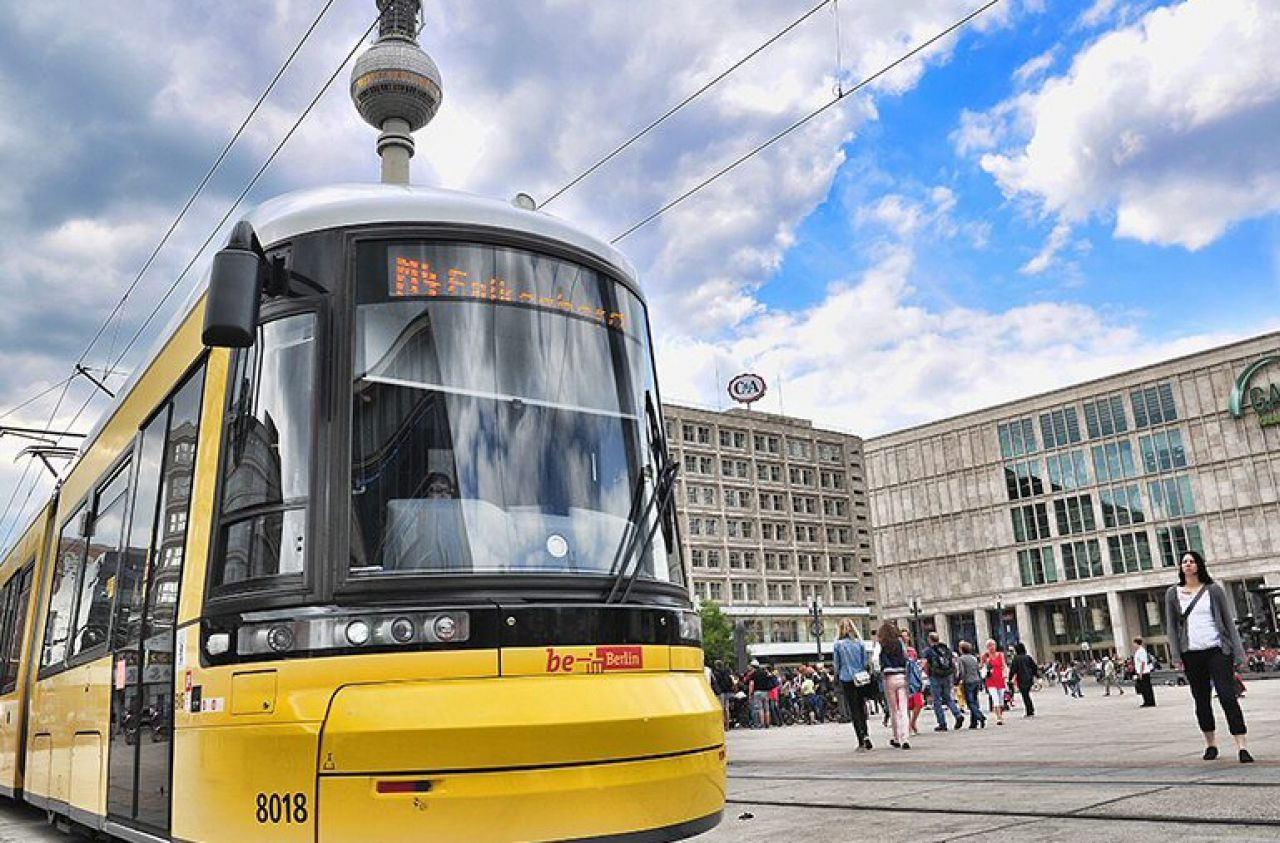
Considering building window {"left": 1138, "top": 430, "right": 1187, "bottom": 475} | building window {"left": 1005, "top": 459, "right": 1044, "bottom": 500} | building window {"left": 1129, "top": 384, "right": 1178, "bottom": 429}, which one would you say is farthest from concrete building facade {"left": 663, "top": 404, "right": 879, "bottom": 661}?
building window {"left": 1129, "top": 384, "right": 1178, "bottom": 429}

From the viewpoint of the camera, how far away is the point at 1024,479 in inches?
3268

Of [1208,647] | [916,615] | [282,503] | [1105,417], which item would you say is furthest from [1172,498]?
[282,503]

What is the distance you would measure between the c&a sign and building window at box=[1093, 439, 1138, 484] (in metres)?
7.41

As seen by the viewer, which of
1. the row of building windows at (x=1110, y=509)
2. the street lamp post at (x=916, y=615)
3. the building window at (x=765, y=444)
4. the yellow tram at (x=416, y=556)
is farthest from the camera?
the building window at (x=765, y=444)

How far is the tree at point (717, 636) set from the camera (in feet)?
240

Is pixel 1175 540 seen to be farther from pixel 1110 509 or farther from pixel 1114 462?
pixel 1114 462

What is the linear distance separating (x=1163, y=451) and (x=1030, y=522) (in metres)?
11.3

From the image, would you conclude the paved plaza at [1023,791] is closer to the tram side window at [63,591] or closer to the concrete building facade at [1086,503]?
the tram side window at [63,591]

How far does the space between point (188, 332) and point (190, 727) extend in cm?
223

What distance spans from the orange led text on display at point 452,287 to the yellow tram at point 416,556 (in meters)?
0.01

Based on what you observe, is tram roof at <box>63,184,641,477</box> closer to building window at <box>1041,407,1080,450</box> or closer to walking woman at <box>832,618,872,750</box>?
walking woman at <box>832,618,872,750</box>

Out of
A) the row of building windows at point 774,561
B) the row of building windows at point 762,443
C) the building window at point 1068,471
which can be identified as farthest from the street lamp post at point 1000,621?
the row of building windows at point 762,443

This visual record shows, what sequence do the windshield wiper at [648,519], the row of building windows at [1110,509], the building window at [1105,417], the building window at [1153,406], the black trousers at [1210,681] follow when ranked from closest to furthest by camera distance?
the windshield wiper at [648,519] → the black trousers at [1210,681] → the row of building windows at [1110,509] → the building window at [1153,406] → the building window at [1105,417]

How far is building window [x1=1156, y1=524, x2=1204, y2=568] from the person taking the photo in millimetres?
73625
